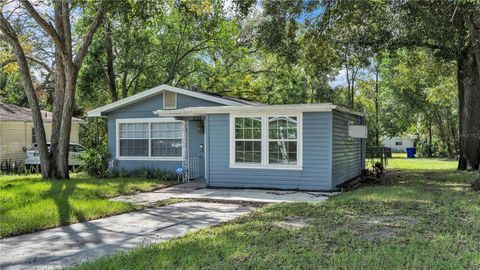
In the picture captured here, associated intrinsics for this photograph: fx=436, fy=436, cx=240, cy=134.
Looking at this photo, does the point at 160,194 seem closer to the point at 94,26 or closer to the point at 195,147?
the point at 195,147

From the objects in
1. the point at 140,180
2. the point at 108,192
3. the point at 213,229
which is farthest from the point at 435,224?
the point at 140,180

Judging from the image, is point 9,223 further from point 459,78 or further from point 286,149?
point 459,78

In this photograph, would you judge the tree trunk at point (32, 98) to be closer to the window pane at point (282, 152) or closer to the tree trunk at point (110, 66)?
the tree trunk at point (110, 66)

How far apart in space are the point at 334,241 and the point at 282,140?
254 inches

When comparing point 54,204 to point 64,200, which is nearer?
point 54,204

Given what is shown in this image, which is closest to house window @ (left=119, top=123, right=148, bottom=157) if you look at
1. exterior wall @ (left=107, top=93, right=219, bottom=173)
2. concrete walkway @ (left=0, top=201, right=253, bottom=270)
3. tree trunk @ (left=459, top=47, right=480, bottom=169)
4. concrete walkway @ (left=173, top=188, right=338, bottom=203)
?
exterior wall @ (left=107, top=93, right=219, bottom=173)

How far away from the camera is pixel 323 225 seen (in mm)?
6891

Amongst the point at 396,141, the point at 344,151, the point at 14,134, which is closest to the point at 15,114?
the point at 14,134

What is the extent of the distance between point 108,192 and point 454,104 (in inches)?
1056

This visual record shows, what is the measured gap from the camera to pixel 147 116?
1553 cm

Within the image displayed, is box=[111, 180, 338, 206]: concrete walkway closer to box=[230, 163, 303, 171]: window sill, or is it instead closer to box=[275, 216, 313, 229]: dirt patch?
box=[230, 163, 303, 171]: window sill

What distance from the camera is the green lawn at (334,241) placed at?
473 cm

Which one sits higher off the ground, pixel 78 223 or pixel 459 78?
pixel 459 78

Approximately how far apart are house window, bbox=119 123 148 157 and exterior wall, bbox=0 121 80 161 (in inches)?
309
